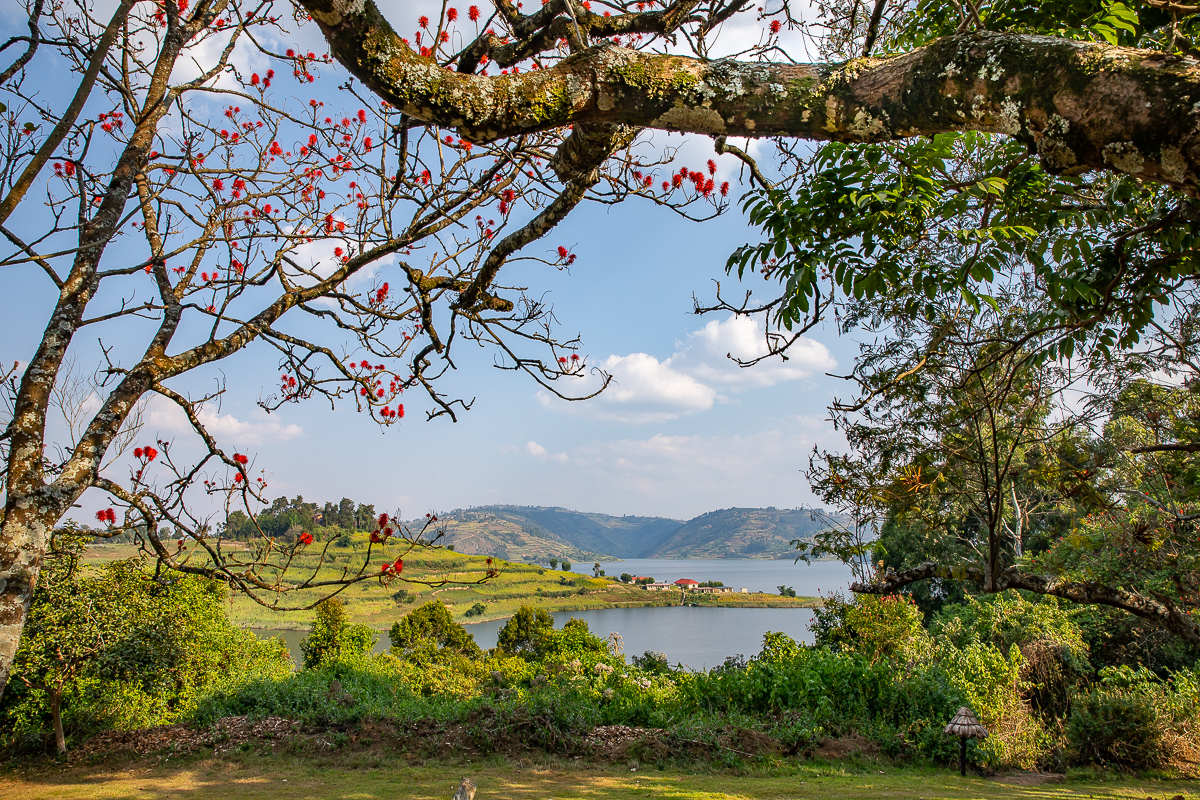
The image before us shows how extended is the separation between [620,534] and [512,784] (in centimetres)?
17291

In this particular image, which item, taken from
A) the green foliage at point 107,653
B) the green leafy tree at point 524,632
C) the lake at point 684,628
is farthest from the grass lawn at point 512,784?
the lake at point 684,628

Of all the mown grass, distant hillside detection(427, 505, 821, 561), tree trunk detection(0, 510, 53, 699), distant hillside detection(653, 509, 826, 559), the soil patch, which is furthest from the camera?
distant hillside detection(653, 509, 826, 559)

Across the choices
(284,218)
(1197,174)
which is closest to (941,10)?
(1197,174)

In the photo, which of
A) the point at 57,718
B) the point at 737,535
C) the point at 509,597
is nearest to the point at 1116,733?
the point at 57,718

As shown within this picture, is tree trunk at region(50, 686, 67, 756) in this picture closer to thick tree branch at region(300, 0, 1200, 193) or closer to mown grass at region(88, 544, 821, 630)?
thick tree branch at region(300, 0, 1200, 193)

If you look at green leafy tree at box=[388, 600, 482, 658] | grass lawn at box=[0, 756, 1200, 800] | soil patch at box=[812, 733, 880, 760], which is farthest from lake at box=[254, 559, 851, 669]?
grass lawn at box=[0, 756, 1200, 800]

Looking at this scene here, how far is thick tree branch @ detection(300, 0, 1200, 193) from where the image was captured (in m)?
1.16

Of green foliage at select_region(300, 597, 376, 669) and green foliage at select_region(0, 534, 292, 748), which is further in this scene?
green foliage at select_region(300, 597, 376, 669)

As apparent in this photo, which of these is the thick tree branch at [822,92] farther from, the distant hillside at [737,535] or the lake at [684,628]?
the distant hillside at [737,535]

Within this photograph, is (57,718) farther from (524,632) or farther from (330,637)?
(524,632)

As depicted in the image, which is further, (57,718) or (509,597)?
(509,597)

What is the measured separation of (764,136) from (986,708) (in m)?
9.22

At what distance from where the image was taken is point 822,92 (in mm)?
1406

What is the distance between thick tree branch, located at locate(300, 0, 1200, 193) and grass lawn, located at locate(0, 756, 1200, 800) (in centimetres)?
563
